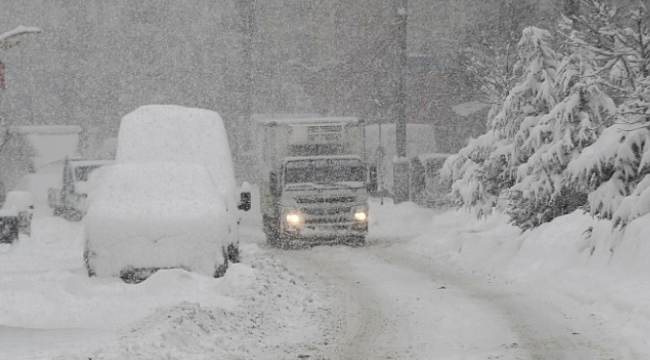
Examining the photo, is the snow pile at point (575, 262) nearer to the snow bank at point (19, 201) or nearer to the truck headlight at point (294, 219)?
the truck headlight at point (294, 219)

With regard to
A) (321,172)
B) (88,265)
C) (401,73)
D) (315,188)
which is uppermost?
(401,73)

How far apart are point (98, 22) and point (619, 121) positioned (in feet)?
148

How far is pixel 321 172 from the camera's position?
72.0 ft

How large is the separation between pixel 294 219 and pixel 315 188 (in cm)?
82

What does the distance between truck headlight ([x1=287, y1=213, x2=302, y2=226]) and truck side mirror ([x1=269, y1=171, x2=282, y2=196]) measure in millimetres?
637

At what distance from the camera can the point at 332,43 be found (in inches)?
2188

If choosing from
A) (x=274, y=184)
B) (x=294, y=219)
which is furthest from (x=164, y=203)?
(x=274, y=184)

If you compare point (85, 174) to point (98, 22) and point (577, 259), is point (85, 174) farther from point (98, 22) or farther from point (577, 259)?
point (98, 22)

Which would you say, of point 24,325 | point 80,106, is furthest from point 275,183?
point 80,106

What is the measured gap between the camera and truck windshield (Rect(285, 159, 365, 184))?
2186 cm

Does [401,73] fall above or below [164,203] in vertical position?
above

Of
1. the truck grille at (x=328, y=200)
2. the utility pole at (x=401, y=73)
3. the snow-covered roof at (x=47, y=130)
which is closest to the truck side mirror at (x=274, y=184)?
the truck grille at (x=328, y=200)

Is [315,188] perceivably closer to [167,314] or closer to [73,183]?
[73,183]

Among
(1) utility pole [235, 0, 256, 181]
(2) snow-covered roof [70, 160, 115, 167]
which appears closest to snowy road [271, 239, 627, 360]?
(2) snow-covered roof [70, 160, 115, 167]
